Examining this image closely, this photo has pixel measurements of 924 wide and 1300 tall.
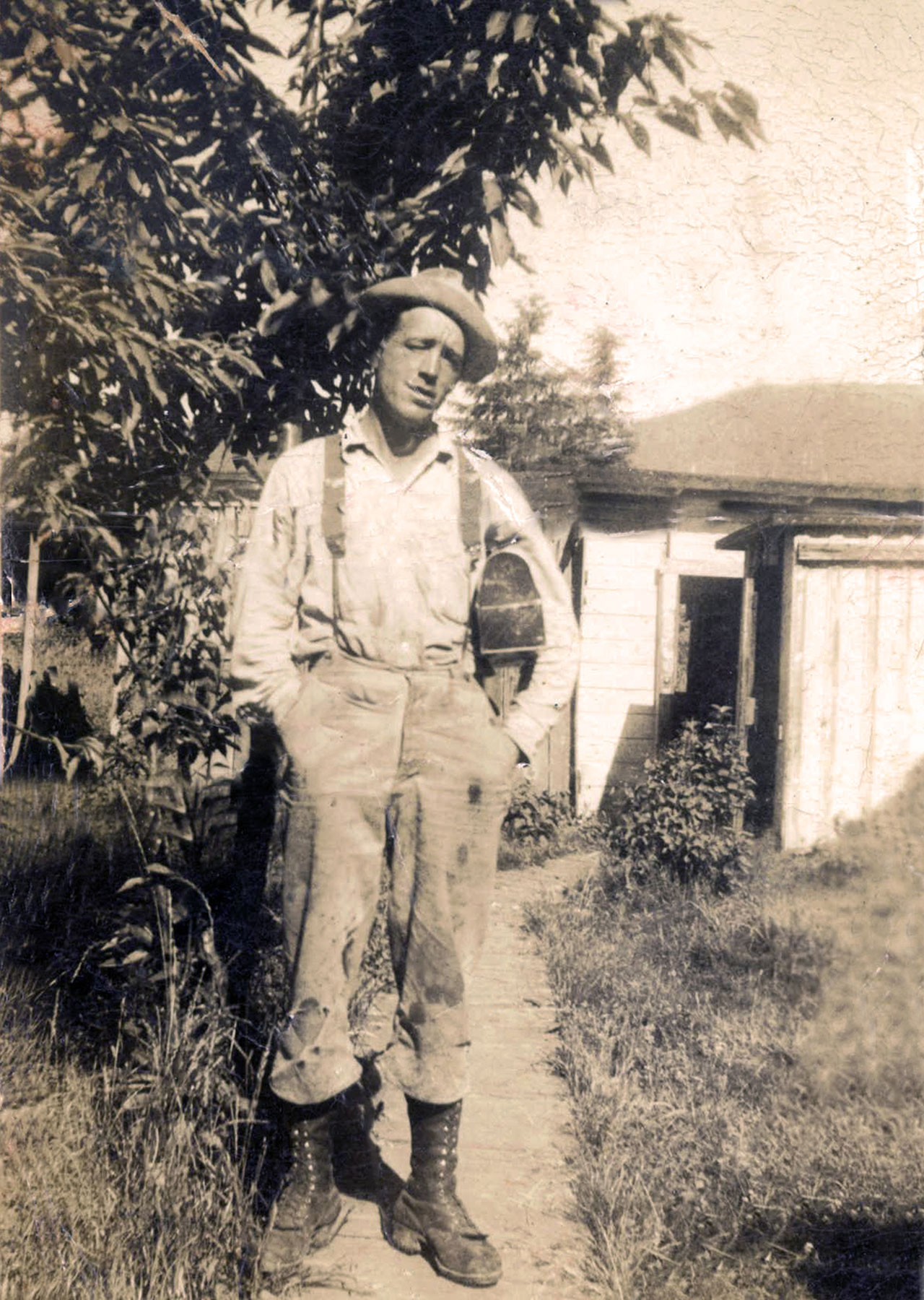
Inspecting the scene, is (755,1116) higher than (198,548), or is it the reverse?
(198,548)

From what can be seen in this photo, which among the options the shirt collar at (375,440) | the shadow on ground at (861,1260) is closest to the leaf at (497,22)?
the shirt collar at (375,440)

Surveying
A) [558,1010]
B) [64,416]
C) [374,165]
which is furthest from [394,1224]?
[374,165]

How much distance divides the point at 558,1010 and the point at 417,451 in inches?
71.7

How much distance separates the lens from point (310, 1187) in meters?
2.36

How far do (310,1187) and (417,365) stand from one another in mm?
2060

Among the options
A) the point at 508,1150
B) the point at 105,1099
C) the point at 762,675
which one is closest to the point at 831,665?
the point at 762,675

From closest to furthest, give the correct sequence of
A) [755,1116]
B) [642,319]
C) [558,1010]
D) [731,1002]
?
1. [642,319]
2. [755,1116]
3. [558,1010]
4. [731,1002]

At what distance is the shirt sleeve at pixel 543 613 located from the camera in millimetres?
2432

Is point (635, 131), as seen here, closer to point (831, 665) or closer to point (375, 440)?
point (375, 440)

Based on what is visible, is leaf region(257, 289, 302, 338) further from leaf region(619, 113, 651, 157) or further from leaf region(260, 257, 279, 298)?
leaf region(619, 113, 651, 157)

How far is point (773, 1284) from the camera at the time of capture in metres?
2.25

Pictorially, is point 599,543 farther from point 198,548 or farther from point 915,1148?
point 915,1148

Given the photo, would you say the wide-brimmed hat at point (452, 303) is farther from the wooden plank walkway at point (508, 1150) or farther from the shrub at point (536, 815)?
the wooden plank walkway at point (508, 1150)

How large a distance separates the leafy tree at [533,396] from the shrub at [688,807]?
1.10 metres
